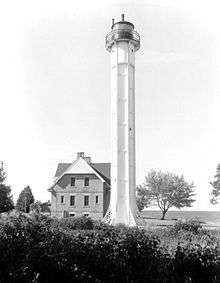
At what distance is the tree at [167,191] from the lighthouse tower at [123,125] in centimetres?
2388

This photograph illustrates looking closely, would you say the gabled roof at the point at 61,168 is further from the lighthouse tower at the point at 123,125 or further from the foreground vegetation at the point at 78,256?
the foreground vegetation at the point at 78,256

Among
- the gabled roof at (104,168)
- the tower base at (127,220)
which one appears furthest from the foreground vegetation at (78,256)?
the gabled roof at (104,168)

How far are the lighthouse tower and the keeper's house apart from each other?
6045 millimetres

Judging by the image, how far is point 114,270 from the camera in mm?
8117

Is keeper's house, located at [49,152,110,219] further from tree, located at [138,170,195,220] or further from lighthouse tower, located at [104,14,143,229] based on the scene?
tree, located at [138,170,195,220]

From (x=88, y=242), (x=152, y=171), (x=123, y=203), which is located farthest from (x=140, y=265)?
(x=152, y=171)

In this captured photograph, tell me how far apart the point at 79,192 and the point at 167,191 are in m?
21.1

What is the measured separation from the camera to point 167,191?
64.8 meters

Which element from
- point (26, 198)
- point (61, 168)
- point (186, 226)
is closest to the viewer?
point (186, 226)

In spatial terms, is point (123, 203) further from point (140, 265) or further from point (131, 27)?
point (140, 265)

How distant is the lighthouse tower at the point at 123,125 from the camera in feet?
135

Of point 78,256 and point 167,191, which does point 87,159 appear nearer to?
point 167,191

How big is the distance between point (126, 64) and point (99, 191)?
50.9 feet

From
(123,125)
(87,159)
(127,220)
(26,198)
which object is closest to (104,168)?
(87,159)
